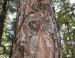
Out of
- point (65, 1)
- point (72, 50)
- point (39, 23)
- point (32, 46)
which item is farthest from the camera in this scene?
point (72, 50)

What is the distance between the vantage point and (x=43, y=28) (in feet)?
7.13

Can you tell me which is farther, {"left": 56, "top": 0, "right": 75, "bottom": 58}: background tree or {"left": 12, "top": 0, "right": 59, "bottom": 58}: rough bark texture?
{"left": 56, "top": 0, "right": 75, "bottom": 58}: background tree

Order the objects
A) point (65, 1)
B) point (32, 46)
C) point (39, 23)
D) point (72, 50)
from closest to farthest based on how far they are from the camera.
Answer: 1. point (32, 46)
2. point (39, 23)
3. point (65, 1)
4. point (72, 50)

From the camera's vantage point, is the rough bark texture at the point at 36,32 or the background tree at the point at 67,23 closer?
the rough bark texture at the point at 36,32

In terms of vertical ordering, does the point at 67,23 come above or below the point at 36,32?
above

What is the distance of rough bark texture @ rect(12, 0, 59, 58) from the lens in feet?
6.77

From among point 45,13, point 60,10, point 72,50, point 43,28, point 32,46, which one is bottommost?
point 72,50

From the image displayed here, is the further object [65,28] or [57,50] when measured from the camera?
[65,28]

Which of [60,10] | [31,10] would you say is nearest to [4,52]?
[60,10]

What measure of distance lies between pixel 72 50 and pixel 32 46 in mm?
9083

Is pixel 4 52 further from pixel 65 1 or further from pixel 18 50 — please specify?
pixel 18 50

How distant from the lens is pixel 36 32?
2131mm

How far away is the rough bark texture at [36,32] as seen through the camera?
6.77ft

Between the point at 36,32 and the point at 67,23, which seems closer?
the point at 36,32
